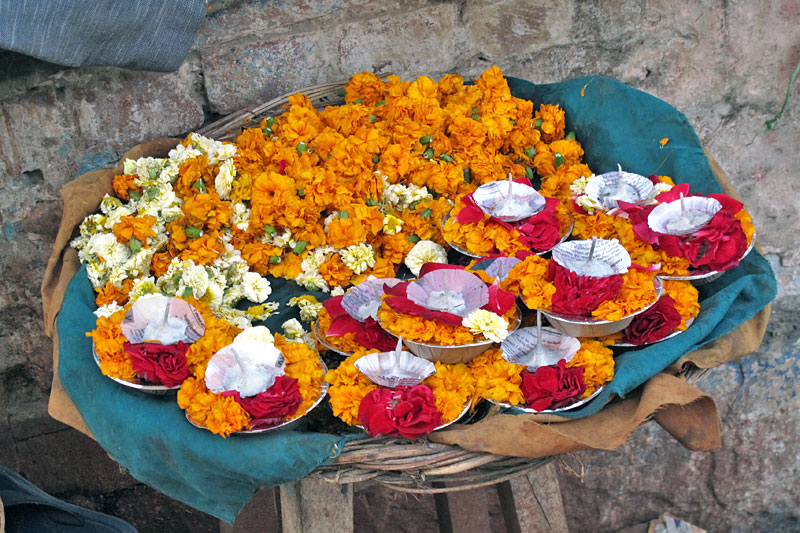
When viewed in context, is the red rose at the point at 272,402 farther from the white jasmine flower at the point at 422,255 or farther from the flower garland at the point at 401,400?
the white jasmine flower at the point at 422,255

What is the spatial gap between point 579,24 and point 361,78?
747 mm

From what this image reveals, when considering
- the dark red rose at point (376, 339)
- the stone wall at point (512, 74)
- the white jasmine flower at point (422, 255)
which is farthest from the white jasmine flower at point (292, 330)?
the stone wall at point (512, 74)

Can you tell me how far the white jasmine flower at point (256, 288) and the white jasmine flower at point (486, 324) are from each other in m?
0.53

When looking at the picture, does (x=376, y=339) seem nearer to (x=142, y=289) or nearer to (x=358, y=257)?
(x=358, y=257)

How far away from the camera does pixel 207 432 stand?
1393mm

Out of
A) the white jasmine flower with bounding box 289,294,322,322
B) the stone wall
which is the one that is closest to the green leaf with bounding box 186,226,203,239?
the white jasmine flower with bounding box 289,294,322,322

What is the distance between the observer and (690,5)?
7.95 ft

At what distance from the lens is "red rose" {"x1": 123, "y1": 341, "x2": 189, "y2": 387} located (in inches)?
57.3

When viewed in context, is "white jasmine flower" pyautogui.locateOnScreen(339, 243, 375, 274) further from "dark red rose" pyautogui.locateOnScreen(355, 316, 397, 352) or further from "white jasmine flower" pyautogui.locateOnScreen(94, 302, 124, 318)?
"white jasmine flower" pyautogui.locateOnScreen(94, 302, 124, 318)

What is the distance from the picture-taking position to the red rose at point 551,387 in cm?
142

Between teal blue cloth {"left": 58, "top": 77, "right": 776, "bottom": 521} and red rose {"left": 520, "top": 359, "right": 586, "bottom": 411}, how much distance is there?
0.04 m

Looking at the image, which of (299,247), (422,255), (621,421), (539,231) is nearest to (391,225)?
(422,255)

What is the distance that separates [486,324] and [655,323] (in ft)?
1.16

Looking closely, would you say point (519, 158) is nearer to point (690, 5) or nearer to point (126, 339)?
point (690, 5)
